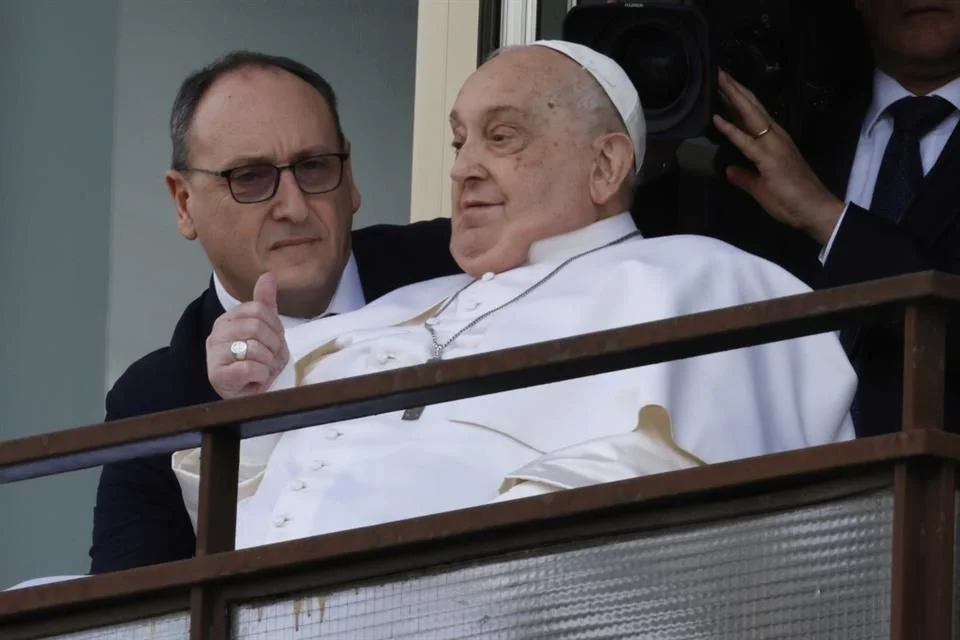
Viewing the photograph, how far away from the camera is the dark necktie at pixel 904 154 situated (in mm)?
4277

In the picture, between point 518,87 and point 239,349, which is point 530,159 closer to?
point 518,87

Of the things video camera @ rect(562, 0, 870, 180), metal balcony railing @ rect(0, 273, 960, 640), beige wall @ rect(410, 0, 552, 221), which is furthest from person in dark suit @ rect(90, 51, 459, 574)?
metal balcony railing @ rect(0, 273, 960, 640)

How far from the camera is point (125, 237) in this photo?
20.0 ft

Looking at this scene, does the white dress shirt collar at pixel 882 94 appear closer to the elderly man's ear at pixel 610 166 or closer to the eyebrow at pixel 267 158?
the elderly man's ear at pixel 610 166

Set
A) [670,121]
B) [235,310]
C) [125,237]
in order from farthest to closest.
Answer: [125,237] < [670,121] < [235,310]

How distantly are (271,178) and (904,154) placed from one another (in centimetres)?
119

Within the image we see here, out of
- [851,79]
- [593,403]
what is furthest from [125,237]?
[593,403]

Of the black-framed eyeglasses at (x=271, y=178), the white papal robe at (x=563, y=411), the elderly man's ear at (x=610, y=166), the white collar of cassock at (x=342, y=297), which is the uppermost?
the black-framed eyeglasses at (x=271, y=178)

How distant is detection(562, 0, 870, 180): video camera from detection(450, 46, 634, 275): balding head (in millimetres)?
254

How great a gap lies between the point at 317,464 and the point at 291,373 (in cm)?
26

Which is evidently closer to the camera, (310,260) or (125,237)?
(310,260)

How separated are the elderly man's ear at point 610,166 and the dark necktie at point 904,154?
560 millimetres

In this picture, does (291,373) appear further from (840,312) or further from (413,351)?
(840,312)

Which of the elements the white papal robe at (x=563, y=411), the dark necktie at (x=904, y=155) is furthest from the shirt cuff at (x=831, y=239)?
the white papal robe at (x=563, y=411)
